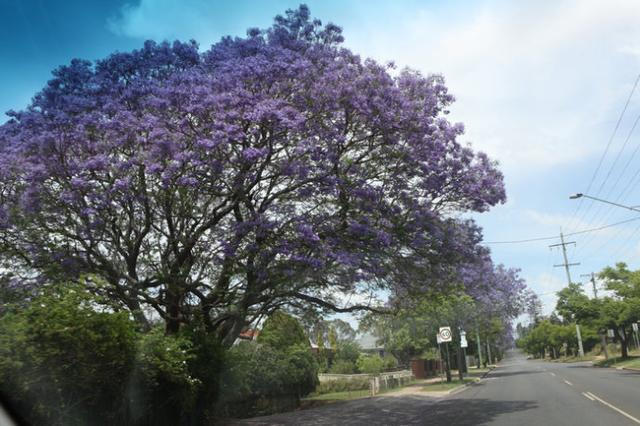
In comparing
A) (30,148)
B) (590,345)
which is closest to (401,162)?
(30,148)

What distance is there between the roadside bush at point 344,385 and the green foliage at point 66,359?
24.5 m

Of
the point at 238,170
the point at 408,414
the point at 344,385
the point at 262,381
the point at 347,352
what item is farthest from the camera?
the point at 347,352

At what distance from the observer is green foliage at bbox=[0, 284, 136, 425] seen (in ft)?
28.4

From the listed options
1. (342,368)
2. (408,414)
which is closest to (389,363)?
(342,368)

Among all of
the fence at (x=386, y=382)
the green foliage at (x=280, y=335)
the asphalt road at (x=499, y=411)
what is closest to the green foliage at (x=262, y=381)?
the asphalt road at (x=499, y=411)

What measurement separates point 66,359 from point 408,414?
12.1 metres

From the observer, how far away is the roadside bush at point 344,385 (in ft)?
112

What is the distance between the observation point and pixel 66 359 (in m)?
9.29

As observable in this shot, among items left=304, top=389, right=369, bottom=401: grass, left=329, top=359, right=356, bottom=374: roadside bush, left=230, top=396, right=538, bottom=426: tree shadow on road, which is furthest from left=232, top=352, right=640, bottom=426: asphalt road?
left=329, top=359, right=356, bottom=374: roadside bush

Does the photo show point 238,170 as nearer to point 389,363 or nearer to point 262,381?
point 262,381

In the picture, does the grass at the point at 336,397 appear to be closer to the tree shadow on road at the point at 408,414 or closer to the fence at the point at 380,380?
the fence at the point at 380,380

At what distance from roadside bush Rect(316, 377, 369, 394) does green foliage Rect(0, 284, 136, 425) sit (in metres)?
24.5

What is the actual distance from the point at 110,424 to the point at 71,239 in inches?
255

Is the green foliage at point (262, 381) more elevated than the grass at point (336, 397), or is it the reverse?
the green foliage at point (262, 381)
